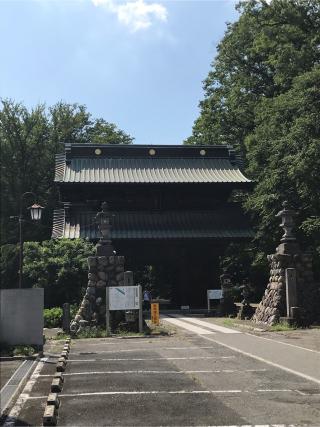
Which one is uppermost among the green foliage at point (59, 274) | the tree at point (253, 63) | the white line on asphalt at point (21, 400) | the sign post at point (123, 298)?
the tree at point (253, 63)

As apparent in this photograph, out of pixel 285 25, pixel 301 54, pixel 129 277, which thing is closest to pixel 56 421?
pixel 129 277

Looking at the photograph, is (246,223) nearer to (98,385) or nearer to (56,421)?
(98,385)

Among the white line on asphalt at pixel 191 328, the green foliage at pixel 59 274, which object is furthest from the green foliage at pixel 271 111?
the green foliage at pixel 59 274

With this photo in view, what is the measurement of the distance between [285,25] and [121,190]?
45.0 ft

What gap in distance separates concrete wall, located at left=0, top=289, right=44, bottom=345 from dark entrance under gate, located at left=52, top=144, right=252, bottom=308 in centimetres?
1626

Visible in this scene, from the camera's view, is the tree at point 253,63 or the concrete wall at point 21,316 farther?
the tree at point 253,63

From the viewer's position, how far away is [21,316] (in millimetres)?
11328

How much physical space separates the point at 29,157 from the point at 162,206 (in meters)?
15.6

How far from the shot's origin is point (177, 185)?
103 ft

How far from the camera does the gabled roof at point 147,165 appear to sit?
1244 inches

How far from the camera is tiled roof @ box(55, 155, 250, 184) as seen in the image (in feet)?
103

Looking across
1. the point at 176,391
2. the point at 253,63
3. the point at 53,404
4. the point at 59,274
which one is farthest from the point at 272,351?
the point at 253,63

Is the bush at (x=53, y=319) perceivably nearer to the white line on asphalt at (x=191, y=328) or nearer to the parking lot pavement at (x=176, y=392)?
the white line on asphalt at (x=191, y=328)

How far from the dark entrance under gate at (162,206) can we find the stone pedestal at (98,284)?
10.0m
